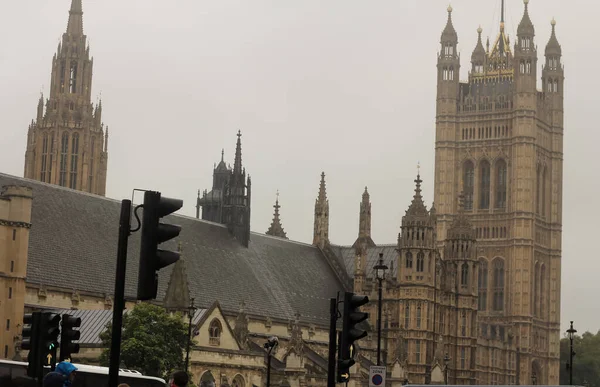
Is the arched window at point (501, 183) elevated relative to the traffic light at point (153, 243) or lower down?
elevated

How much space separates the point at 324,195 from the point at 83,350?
55.3m

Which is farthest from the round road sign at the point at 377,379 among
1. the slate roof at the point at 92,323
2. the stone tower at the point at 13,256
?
the stone tower at the point at 13,256

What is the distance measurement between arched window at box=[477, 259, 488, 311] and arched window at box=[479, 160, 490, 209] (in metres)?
6.74

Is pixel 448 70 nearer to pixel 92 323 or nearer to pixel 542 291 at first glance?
pixel 542 291

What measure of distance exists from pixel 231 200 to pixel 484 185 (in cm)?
6307

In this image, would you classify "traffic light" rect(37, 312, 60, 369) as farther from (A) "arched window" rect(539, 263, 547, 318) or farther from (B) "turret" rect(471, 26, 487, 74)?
(B) "turret" rect(471, 26, 487, 74)

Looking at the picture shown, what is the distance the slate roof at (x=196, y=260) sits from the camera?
89.5 metres

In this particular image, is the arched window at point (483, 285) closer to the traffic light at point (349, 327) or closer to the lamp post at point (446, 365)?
the lamp post at point (446, 365)

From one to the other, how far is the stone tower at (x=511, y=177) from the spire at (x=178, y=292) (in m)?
81.3

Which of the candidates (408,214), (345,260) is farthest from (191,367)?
(345,260)

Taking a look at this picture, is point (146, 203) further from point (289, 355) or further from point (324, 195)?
point (324, 195)

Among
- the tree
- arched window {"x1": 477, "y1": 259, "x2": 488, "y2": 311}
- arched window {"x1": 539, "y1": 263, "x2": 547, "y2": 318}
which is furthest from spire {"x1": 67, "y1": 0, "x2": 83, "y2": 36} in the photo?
the tree

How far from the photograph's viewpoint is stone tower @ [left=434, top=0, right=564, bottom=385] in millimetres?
168125

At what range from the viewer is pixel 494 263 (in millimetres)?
169750
